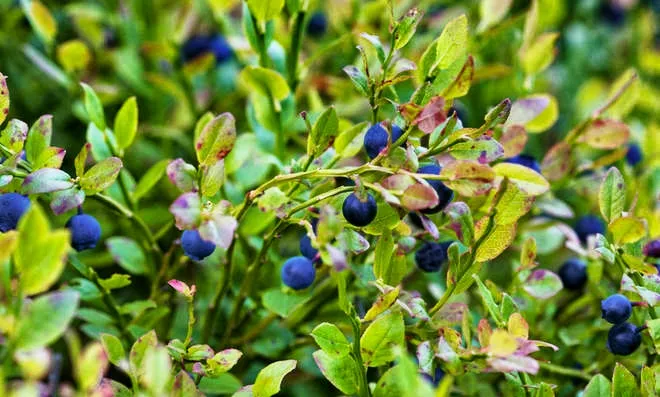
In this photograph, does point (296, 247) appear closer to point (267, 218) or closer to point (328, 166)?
point (267, 218)

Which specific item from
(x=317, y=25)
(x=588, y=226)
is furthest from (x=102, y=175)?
(x=317, y=25)

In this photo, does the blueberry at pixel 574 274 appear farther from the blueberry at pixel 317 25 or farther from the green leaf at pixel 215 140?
the blueberry at pixel 317 25

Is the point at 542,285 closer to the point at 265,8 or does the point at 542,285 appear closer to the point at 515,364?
the point at 515,364

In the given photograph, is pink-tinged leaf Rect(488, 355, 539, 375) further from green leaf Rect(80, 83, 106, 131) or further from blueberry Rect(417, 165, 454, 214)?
green leaf Rect(80, 83, 106, 131)

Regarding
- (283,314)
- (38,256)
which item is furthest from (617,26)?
(38,256)

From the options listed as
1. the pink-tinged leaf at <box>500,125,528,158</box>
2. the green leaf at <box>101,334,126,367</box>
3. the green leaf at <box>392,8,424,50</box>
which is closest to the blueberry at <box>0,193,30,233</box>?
the green leaf at <box>101,334,126,367</box>

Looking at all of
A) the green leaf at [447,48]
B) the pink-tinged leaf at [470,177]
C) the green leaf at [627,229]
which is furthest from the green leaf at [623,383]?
the green leaf at [447,48]
